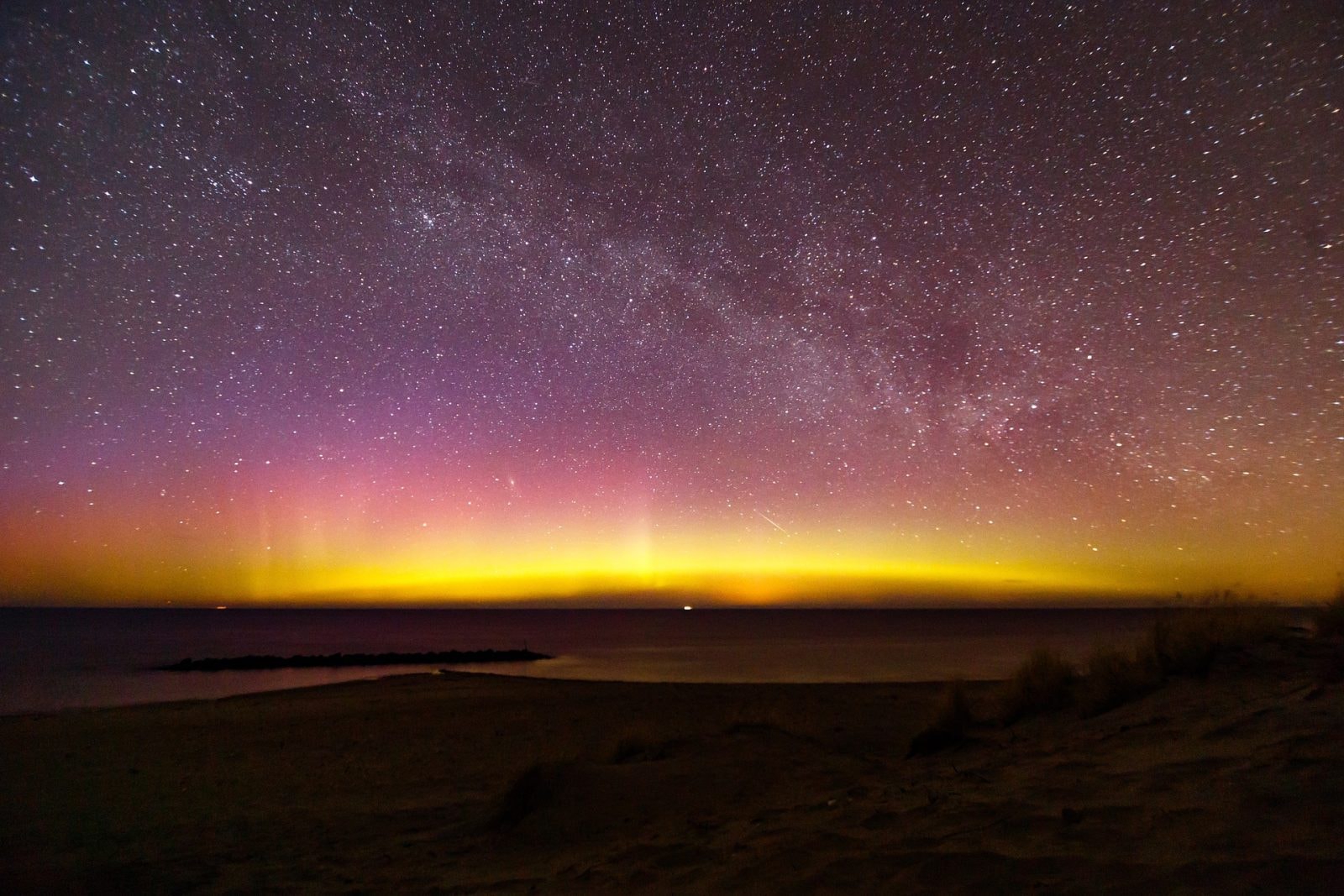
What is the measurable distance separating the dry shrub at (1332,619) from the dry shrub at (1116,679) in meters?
1.69

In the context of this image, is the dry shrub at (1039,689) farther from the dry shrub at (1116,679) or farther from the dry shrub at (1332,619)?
the dry shrub at (1332,619)

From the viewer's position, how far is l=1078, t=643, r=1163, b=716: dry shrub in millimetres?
7954

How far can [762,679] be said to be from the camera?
31312 mm

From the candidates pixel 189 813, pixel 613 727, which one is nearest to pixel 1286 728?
pixel 189 813

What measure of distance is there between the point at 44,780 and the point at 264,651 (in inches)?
1979

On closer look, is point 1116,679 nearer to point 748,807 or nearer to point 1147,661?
point 1147,661

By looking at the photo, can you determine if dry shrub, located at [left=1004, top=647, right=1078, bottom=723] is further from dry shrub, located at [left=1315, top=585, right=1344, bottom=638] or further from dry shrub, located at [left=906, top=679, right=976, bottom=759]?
dry shrub, located at [left=1315, top=585, right=1344, bottom=638]

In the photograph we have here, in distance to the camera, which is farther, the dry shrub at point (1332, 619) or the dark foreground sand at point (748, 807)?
the dry shrub at point (1332, 619)

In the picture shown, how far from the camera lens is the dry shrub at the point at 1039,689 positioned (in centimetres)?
878

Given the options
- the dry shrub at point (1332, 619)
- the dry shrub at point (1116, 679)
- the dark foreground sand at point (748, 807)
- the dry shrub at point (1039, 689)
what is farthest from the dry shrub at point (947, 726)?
the dry shrub at point (1332, 619)

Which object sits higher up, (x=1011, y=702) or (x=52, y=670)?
(x=1011, y=702)

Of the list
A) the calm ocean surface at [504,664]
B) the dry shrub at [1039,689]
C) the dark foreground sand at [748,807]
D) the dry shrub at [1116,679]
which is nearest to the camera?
the dark foreground sand at [748,807]

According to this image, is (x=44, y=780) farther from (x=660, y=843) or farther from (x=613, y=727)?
(x=660, y=843)

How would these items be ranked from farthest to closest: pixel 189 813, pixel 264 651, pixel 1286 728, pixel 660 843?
pixel 264 651, pixel 189 813, pixel 660 843, pixel 1286 728
